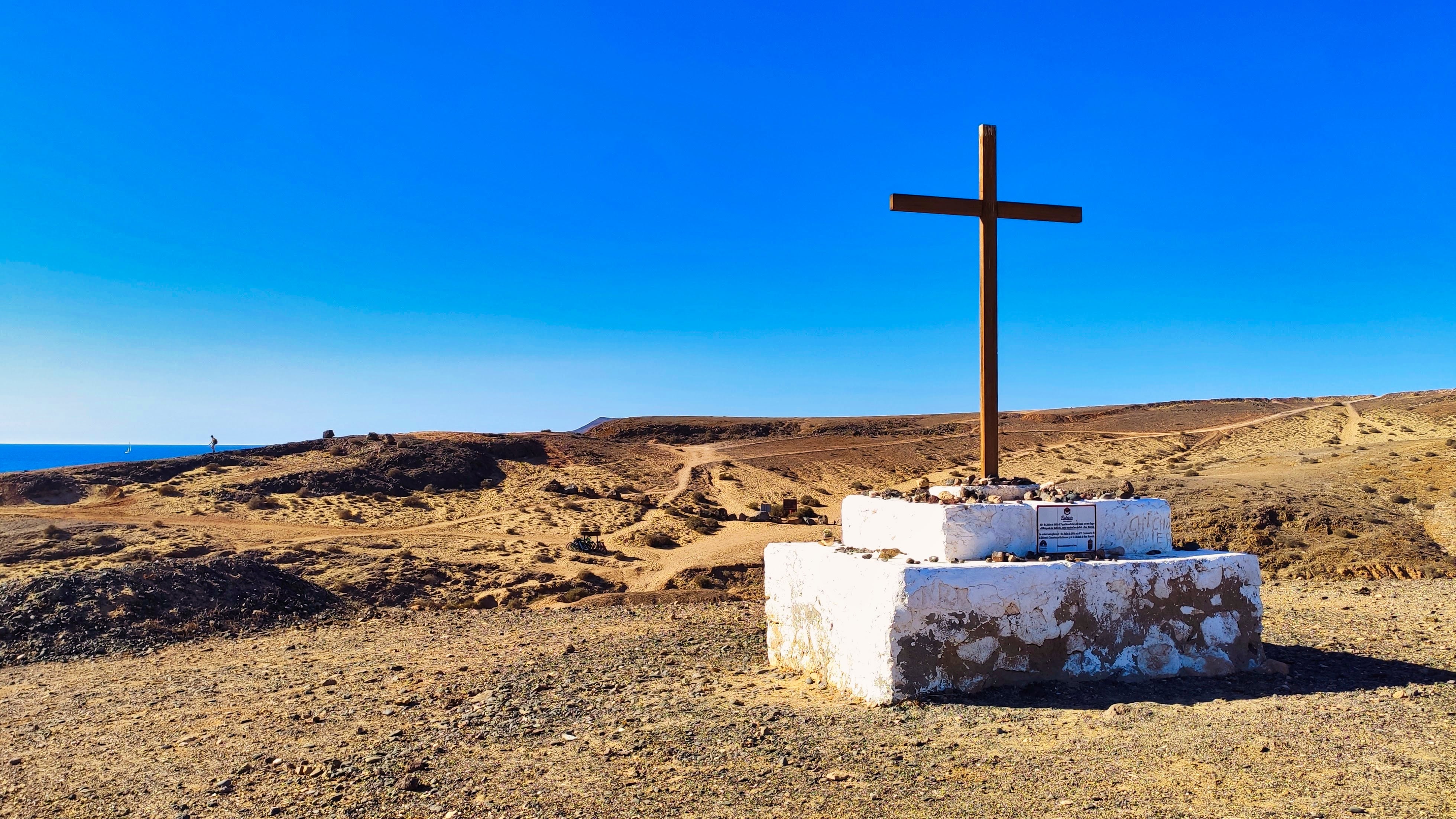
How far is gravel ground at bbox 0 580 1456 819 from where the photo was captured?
451 cm

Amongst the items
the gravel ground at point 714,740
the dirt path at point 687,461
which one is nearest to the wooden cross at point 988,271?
the gravel ground at point 714,740

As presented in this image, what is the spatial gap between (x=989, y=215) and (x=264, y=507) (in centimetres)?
2026

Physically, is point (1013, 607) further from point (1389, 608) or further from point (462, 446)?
point (462, 446)

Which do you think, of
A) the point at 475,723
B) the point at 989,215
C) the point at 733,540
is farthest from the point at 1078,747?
the point at 733,540

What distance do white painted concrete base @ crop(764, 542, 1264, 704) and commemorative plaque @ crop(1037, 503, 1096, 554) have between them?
375 millimetres

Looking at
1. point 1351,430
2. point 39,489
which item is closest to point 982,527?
point 39,489

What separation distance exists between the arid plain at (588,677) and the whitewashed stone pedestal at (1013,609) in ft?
0.79

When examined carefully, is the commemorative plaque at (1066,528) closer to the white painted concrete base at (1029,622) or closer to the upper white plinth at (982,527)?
the upper white plinth at (982,527)

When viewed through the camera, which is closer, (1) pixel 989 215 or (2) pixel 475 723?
(2) pixel 475 723

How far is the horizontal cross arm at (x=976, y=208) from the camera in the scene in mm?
8008

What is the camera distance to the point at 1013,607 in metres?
6.22

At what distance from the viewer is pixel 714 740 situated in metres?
5.56

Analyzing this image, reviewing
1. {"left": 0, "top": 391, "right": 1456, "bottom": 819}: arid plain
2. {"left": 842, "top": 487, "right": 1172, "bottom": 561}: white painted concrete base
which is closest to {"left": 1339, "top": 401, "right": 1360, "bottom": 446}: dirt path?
{"left": 0, "top": 391, "right": 1456, "bottom": 819}: arid plain

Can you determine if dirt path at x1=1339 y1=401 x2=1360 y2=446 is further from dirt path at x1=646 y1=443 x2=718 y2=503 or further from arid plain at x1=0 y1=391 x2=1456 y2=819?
dirt path at x1=646 y1=443 x2=718 y2=503
